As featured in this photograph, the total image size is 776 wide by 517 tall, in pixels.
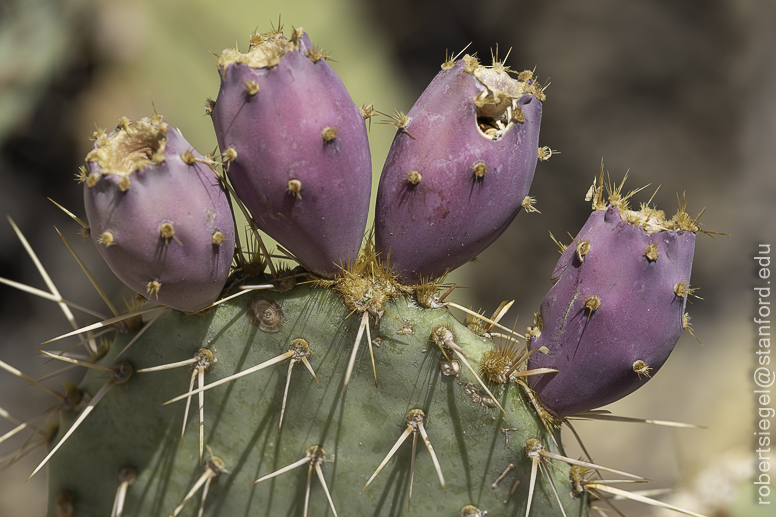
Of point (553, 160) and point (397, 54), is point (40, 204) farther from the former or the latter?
point (553, 160)

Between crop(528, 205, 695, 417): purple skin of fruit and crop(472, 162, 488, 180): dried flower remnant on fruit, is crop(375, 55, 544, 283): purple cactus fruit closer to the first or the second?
crop(472, 162, 488, 180): dried flower remnant on fruit

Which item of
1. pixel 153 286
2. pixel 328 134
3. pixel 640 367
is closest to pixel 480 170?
pixel 328 134

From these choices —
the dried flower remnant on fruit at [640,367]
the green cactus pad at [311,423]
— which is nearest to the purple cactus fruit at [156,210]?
the green cactus pad at [311,423]

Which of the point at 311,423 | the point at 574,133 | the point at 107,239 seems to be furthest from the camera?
the point at 574,133

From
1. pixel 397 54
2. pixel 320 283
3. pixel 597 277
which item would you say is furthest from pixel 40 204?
pixel 597 277

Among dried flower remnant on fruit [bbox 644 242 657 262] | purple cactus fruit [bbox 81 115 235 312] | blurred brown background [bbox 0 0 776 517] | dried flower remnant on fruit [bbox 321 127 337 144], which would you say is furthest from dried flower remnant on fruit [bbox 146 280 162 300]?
blurred brown background [bbox 0 0 776 517]

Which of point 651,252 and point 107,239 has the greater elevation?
point 651,252

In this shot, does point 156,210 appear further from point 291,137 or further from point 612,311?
point 612,311

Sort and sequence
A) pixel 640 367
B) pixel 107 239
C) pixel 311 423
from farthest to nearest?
1. pixel 311 423
2. pixel 640 367
3. pixel 107 239
